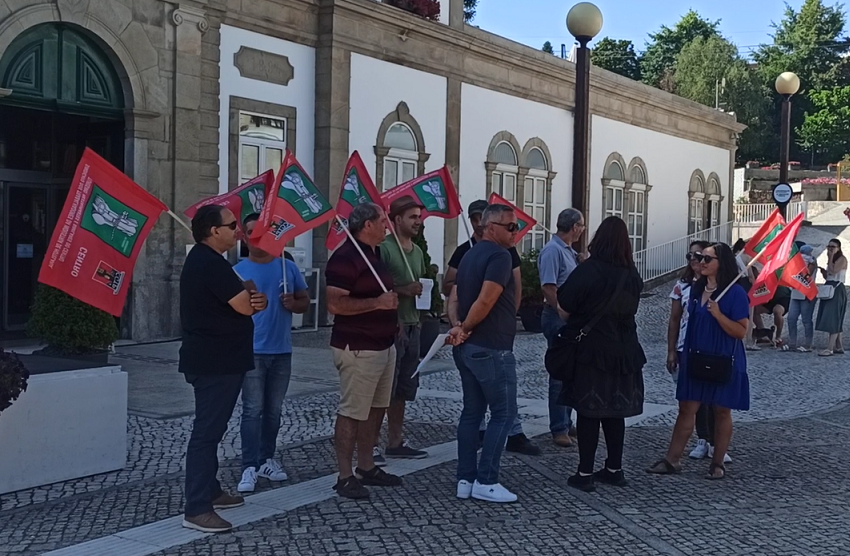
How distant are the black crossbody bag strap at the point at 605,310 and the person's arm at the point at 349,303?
52.8 inches

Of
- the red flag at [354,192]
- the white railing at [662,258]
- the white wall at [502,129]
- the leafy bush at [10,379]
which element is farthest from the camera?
the white railing at [662,258]

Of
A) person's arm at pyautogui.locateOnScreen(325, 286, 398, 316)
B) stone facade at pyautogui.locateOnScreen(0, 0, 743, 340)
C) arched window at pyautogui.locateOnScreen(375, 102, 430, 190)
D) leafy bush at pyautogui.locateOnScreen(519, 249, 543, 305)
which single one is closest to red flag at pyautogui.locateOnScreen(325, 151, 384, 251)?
person's arm at pyautogui.locateOnScreen(325, 286, 398, 316)

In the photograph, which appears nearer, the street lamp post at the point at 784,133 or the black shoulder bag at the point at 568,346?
the black shoulder bag at the point at 568,346

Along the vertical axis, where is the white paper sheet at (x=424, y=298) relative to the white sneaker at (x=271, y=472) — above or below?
above

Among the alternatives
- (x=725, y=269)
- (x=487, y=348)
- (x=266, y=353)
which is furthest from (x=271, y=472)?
(x=725, y=269)

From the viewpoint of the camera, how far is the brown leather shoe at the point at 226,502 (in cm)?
560

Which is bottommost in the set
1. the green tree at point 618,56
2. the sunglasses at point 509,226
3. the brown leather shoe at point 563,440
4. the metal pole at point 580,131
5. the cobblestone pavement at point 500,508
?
the cobblestone pavement at point 500,508

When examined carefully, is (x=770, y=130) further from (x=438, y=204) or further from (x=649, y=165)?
(x=438, y=204)

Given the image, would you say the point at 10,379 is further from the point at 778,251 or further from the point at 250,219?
the point at 778,251

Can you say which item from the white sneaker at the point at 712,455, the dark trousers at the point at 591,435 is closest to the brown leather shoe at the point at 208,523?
the dark trousers at the point at 591,435

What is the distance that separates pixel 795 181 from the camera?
50844 mm

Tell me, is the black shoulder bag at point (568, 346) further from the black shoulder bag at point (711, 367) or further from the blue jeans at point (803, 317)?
the blue jeans at point (803, 317)

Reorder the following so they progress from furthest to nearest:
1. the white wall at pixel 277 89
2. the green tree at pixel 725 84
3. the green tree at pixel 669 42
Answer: the green tree at pixel 669 42, the green tree at pixel 725 84, the white wall at pixel 277 89

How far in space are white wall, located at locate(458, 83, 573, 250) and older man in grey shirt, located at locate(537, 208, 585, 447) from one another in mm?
12563
